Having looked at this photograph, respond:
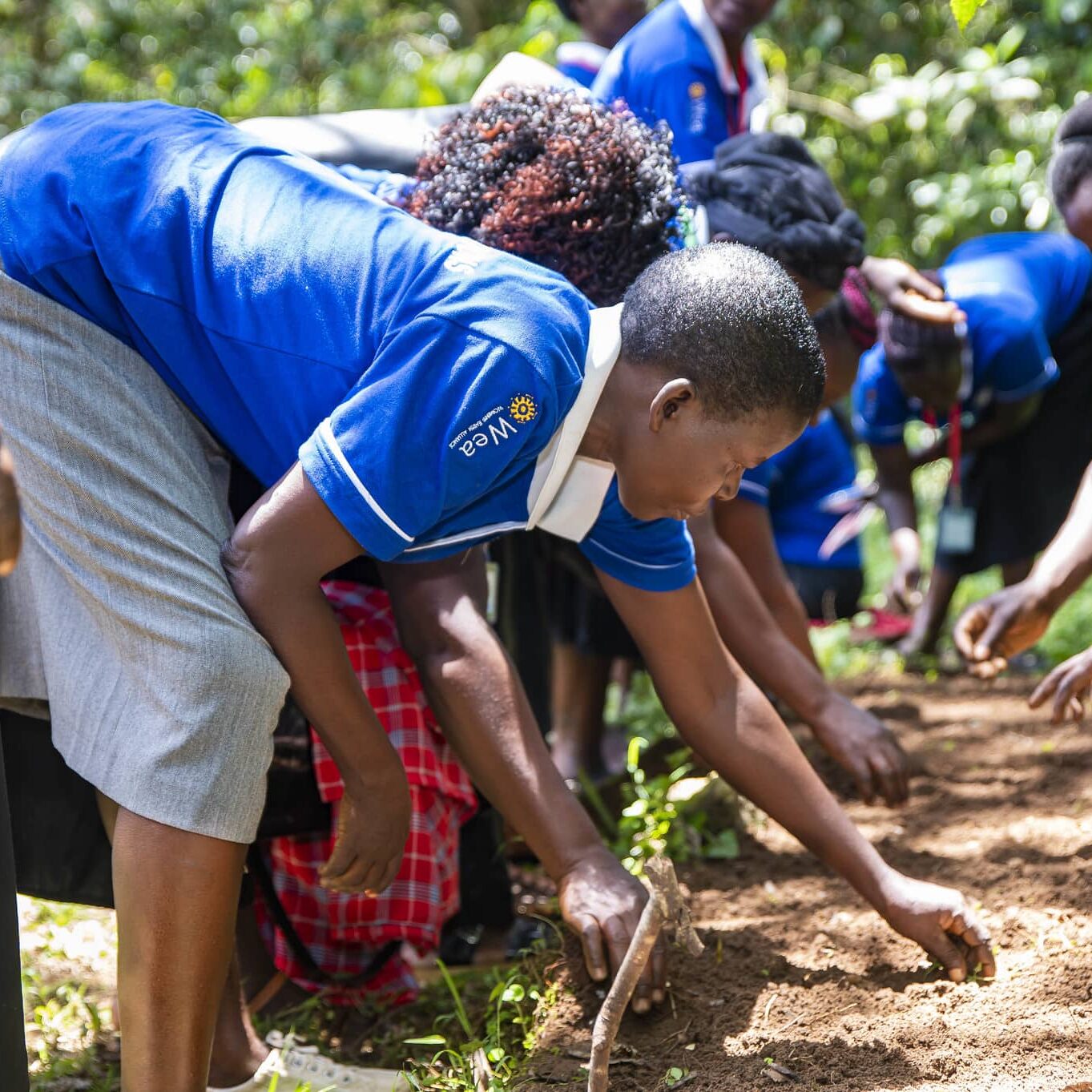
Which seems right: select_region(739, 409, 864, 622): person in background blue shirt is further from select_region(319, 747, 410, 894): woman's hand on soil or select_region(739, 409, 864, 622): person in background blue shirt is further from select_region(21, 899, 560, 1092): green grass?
select_region(319, 747, 410, 894): woman's hand on soil

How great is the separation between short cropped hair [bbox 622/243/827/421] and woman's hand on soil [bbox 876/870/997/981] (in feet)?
2.59

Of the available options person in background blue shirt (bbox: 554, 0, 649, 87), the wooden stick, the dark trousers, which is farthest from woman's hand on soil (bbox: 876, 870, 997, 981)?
person in background blue shirt (bbox: 554, 0, 649, 87)

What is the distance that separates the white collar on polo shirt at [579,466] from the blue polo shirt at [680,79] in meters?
1.31

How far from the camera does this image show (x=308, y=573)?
5.88ft

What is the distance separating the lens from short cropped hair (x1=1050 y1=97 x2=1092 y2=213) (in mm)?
3305

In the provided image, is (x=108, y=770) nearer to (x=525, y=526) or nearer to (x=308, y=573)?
(x=308, y=573)

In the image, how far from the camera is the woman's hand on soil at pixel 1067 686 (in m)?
2.35

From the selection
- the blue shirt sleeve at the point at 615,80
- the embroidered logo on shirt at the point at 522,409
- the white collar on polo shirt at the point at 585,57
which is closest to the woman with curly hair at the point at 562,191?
the embroidered logo on shirt at the point at 522,409

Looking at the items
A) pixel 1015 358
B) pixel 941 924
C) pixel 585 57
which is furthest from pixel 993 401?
pixel 941 924

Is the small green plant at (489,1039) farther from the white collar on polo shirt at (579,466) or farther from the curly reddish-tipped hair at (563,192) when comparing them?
the curly reddish-tipped hair at (563,192)

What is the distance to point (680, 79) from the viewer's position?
123 inches

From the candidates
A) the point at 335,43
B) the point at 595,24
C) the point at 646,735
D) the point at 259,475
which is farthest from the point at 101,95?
the point at 259,475

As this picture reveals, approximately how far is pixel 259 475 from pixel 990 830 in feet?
5.64

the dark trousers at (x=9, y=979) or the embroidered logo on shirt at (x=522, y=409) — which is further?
the embroidered logo on shirt at (x=522, y=409)
